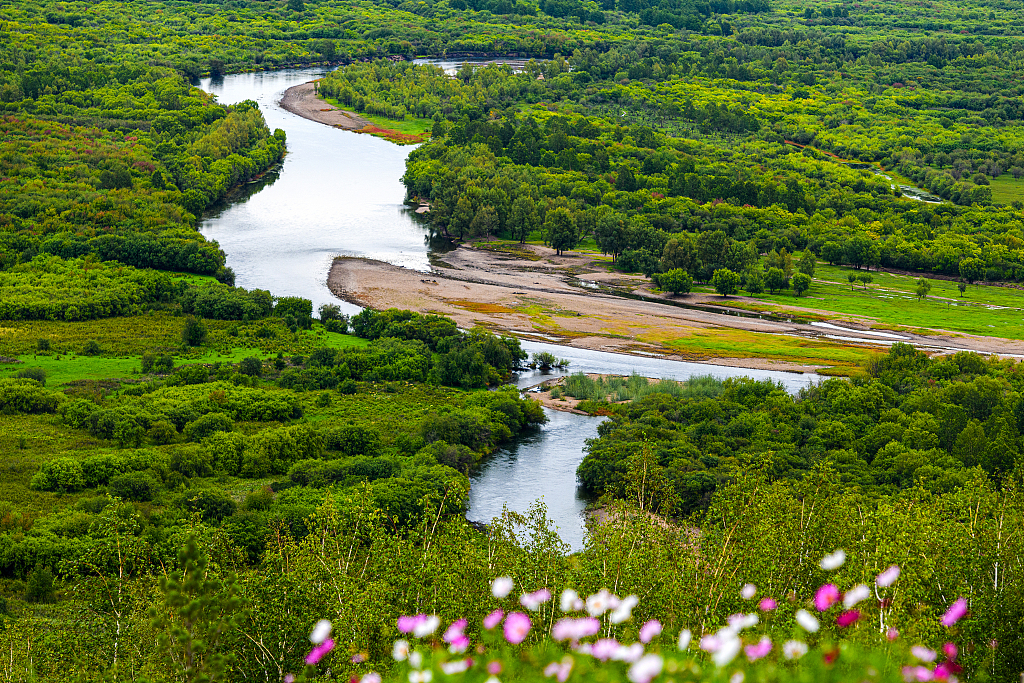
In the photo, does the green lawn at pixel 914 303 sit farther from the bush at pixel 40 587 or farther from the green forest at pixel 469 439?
the bush at pixel 40 587

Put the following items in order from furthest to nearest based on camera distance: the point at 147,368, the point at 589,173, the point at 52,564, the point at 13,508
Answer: the point at 589,173, the point at 147,368, the point at 13,508, the point at 52,564

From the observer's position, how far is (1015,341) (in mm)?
104688

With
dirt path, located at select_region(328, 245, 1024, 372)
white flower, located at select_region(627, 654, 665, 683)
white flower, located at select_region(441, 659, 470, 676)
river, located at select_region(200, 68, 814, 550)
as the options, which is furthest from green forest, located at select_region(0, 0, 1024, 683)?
dirt path, located at select_region(328, 245, 1024, 372)

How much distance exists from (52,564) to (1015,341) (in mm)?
90169

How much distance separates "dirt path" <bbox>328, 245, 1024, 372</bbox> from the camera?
337 ft

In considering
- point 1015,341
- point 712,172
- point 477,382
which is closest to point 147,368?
point 477,382

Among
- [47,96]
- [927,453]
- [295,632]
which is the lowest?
[47,96]

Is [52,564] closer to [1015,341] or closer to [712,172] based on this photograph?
[1015,341]

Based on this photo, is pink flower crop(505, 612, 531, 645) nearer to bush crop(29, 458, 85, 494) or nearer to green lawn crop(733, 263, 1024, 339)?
bush crop(29, 458, 85, 494)

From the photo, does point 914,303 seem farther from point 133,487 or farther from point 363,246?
point 133,487

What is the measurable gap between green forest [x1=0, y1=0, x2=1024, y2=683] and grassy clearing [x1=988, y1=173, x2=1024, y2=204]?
87 cm

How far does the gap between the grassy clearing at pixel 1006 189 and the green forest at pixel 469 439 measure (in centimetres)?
87

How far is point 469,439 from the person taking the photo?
2918 inches

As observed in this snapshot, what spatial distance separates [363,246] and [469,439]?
210ft
